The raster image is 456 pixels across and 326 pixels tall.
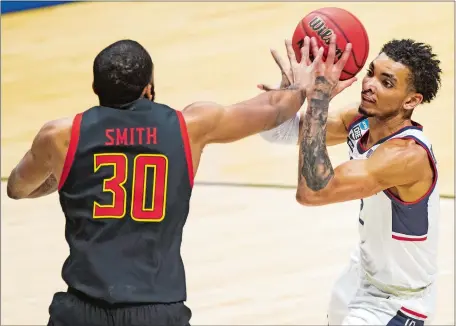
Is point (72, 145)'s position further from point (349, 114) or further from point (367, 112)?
point (349, 114)

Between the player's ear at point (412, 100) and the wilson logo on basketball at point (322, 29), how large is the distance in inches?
16.5

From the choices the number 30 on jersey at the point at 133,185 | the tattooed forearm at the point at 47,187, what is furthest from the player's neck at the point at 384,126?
the tattooed forearm at the point at 47,187

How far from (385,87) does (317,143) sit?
0.47 metres

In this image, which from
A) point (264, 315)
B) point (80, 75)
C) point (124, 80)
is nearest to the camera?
point (124, 80)

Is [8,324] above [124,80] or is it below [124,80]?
below

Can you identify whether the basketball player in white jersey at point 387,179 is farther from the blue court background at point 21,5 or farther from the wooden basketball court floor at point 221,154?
the blue court background at point 21,5

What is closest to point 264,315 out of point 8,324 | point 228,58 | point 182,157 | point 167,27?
point 8,324

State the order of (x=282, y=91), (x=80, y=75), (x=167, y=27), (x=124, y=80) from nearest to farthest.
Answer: (x=124, y=80) < (x=282, y=91) < (x=80, y=75) < (x=167, y=27)

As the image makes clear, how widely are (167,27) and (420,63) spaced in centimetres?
782

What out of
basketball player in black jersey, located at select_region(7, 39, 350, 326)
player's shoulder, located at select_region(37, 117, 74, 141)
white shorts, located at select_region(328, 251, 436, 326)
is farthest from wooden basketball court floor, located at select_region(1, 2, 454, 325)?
player's shoulder, located at select_region(37, 117, 74, 141)

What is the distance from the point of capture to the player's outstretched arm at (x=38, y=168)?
398 centimetres

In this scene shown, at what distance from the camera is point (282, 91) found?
4.58 metres

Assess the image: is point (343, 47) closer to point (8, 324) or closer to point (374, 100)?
point (374, 100)

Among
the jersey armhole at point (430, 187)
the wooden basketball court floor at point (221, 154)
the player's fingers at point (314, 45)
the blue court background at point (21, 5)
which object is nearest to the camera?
the player's fingers at point (314, 45)
